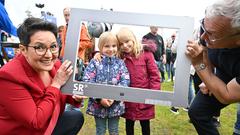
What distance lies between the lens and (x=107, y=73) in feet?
8.14

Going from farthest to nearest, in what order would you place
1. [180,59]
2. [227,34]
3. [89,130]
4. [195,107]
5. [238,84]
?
[89,130]
[195,107]
[180,59]
[238,84]
[227,34]

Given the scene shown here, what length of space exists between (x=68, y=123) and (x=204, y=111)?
1.10 meters

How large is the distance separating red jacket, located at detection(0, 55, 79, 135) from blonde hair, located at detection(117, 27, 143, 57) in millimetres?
624

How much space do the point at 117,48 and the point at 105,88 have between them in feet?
1.89

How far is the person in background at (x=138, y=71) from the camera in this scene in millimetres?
2451

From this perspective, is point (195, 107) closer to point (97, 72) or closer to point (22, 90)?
point (97, 72)

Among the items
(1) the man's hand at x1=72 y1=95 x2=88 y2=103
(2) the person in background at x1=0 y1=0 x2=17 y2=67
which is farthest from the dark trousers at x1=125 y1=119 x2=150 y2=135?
(2) the person in background at x1=0 y1=0 x2=17 y2=67

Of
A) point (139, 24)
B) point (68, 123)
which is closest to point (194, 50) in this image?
point (139, 24)

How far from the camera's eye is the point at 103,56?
246 centimetres

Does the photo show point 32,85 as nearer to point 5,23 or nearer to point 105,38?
point 105,38

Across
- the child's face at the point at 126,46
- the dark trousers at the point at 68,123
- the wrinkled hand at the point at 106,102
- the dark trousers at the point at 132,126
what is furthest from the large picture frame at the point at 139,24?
the dark trousers at the point at 132,126

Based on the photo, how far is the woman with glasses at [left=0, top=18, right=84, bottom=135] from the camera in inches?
69.8

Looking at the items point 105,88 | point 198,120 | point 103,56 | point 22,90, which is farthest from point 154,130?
point 22,90

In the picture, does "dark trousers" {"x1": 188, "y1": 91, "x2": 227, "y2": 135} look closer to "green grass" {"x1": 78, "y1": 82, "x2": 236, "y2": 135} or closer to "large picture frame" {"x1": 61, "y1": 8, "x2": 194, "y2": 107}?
"large picture frame" {"x1": 61, "y1": 8, "x2": 194, "y2": 107}
